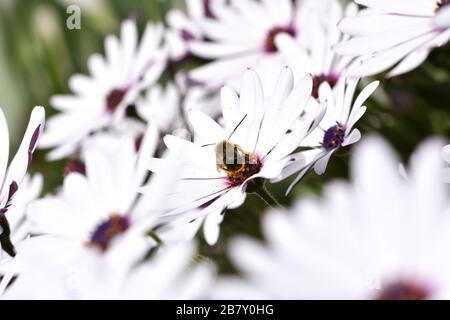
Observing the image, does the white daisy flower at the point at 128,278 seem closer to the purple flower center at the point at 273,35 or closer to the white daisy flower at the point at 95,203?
the white daisy flower at the point at 95,203

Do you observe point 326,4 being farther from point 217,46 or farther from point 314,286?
point 314,286

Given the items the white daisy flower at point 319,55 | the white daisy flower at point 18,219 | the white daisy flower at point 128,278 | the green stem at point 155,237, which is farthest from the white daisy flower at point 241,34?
the white daisy flower at point 128,278

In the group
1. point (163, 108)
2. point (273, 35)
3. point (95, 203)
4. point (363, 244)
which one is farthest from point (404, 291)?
point (163, 108)

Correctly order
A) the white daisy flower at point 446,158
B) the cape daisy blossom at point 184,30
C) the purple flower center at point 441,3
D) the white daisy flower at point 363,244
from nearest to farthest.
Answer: the white daisy flower at point 363,244 < the white daisy flower at point 446,158 < the purple flower center at point 441,3 < the cape daisy blossom at point 184,30

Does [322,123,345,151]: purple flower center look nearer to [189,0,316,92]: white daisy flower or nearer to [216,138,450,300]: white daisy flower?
[216,138,450,300]: white daisy flower

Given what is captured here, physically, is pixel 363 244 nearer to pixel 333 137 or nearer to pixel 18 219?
pixel 333 137

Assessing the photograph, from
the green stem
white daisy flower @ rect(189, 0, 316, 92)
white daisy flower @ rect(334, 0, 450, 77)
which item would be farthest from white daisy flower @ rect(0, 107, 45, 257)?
white daisy flower @ rect(189, 0, 316, 92)
